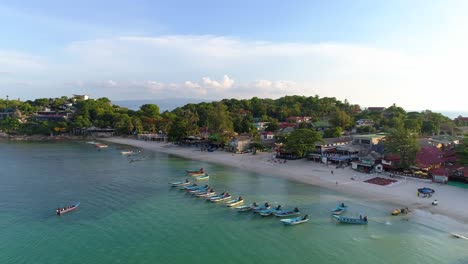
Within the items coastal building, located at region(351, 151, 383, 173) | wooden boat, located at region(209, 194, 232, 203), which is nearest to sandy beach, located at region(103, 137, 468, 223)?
coastal building, located at region(351, 151, 383, 173)

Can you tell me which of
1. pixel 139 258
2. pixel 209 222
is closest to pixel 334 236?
pixel 209 222

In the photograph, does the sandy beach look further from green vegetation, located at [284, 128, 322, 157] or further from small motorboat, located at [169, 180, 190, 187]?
small motorboat, located at [169, 180, 190, 187]

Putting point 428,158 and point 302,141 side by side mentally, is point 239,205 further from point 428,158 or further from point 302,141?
point 428,158

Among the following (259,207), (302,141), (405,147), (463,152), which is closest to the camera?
(259,207)

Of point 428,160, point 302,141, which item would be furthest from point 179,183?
point 428,160

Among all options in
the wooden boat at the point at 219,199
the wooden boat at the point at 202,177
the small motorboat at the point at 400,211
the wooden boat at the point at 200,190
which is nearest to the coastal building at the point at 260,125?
the wooden boat at the point at 202,177

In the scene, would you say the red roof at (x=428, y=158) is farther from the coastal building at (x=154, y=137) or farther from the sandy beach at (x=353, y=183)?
the coastal building at (x=154, y=137)
